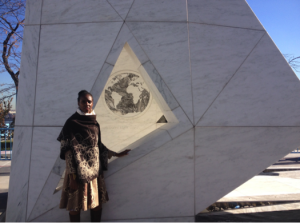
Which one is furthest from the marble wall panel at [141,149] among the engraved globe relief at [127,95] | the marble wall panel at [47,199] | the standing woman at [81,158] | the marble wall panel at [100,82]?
the engraved globe relief at [127,95]

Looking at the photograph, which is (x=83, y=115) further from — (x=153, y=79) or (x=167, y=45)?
(x=167, y=45)

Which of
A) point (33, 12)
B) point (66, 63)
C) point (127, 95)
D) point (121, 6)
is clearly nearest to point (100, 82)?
point (66, 63)

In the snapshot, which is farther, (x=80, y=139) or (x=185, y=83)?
(x=185, y=83)

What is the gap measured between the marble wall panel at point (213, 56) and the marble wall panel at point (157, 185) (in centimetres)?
64

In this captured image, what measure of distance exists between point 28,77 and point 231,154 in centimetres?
336

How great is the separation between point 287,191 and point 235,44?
13.3 ft

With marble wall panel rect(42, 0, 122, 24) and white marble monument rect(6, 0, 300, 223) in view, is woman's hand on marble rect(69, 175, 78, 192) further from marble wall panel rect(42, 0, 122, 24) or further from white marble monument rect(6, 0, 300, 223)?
marble wall panel rect(42, 0, 122, 24)

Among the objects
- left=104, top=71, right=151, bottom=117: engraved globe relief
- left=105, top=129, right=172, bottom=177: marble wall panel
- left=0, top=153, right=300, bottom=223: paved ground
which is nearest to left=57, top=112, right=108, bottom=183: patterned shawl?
left=105, top=129, right=172, bottom=177: marble wall panel

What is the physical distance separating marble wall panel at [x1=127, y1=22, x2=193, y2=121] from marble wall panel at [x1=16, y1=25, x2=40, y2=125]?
150cm

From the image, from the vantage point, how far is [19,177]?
3424 mm

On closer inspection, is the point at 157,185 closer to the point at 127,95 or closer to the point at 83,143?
the point at 83,143

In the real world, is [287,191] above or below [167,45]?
below

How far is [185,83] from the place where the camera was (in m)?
3.65

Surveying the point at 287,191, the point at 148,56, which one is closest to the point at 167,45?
the point at 148,56
